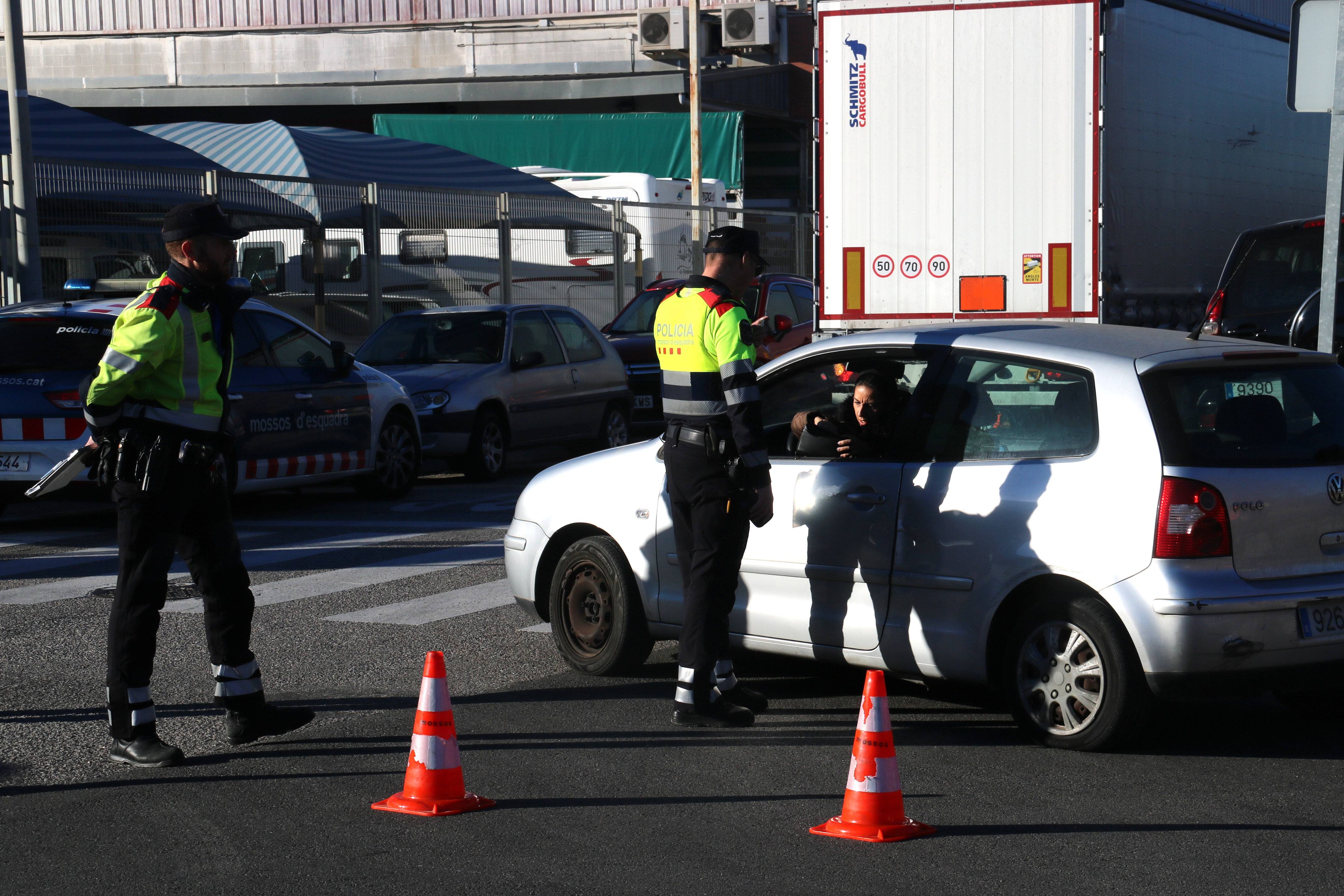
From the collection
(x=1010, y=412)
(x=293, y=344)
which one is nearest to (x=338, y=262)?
(x=293, y=344)

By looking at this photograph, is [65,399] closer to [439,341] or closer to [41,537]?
[41,537]

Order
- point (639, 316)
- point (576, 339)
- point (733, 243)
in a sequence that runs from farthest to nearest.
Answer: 1. point (639, 316)
2. point (576, 339)
3. point (733, 243)

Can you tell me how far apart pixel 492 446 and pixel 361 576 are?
585cm

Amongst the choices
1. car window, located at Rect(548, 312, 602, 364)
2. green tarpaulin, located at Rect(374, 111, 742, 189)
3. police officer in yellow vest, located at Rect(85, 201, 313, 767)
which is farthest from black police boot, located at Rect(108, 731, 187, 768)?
green tarpaulin, located at Rect(374, 111, 742, 189)

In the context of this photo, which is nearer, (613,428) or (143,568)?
(143,568)

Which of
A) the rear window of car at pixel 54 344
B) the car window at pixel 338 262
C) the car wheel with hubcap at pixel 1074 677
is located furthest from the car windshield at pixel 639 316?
the car wheel with hubcap at pixel 1074 677

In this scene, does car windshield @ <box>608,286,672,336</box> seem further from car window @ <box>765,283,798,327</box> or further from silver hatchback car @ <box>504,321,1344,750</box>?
silver hatchback car @ <box>504,321,1344,750</box>

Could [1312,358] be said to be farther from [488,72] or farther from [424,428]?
[488,72]

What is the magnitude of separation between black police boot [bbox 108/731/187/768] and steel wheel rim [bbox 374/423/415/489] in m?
8.02

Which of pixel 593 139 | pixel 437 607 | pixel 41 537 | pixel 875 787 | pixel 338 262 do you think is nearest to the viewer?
pixel 875 787

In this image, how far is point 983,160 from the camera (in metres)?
11.1

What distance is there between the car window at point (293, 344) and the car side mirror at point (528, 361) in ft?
8.85

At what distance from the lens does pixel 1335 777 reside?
5.39 meters

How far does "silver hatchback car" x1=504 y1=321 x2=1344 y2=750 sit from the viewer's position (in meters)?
5.31
